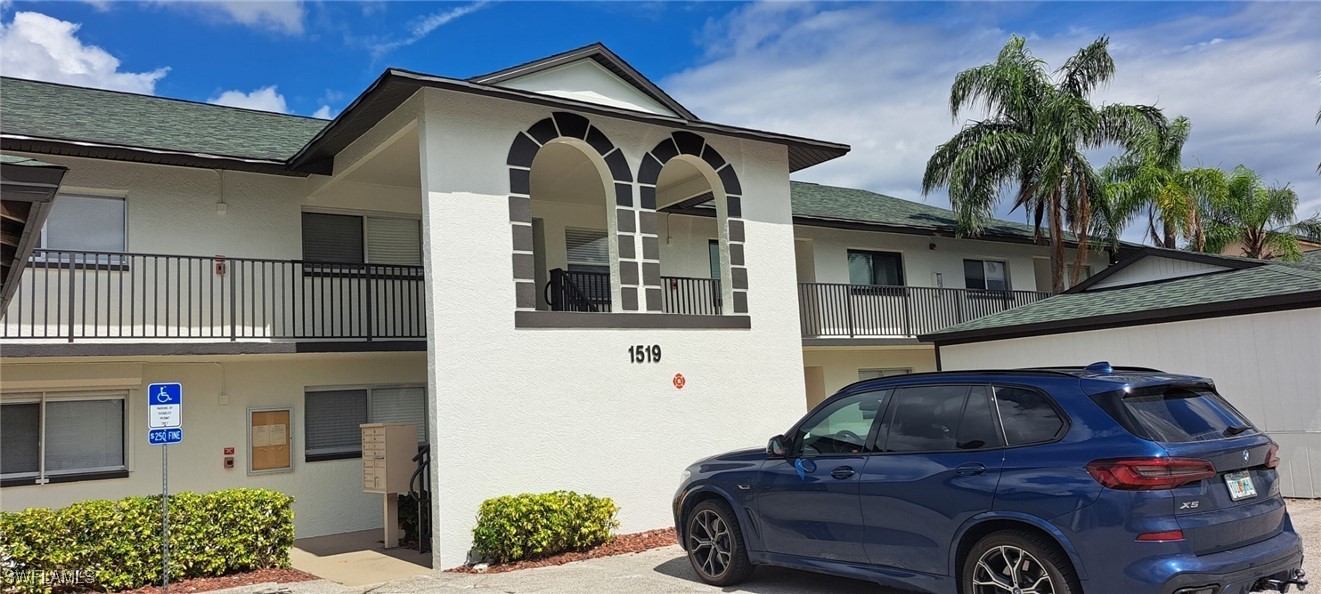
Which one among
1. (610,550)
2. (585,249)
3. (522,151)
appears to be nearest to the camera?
(610,550)

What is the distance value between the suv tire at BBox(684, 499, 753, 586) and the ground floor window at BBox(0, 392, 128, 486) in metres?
8.28

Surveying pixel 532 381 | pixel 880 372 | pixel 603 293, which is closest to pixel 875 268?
pixel 880 372

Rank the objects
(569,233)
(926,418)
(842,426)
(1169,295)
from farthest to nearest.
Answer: (569,233) < (1169,295) < (842,426) < (926,418)

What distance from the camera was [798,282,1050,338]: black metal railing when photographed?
17984 mm

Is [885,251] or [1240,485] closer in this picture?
[1240,485]

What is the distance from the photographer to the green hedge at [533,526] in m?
10.0

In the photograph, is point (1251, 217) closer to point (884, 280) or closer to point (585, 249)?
point (884, 280)

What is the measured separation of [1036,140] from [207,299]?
16.8 metres

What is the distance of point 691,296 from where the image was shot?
16.3 meters

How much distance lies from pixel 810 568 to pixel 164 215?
33.4ft

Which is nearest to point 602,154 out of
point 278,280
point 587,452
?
point 587,452

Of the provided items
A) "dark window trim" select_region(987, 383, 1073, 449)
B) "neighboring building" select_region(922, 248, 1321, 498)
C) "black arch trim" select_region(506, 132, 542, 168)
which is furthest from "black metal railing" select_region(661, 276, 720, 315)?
"dark window trim" select_region(987, 383, 1073, 449)

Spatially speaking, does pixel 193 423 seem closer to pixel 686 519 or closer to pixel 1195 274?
pixel 686 519

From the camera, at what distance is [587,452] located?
1140 cm
